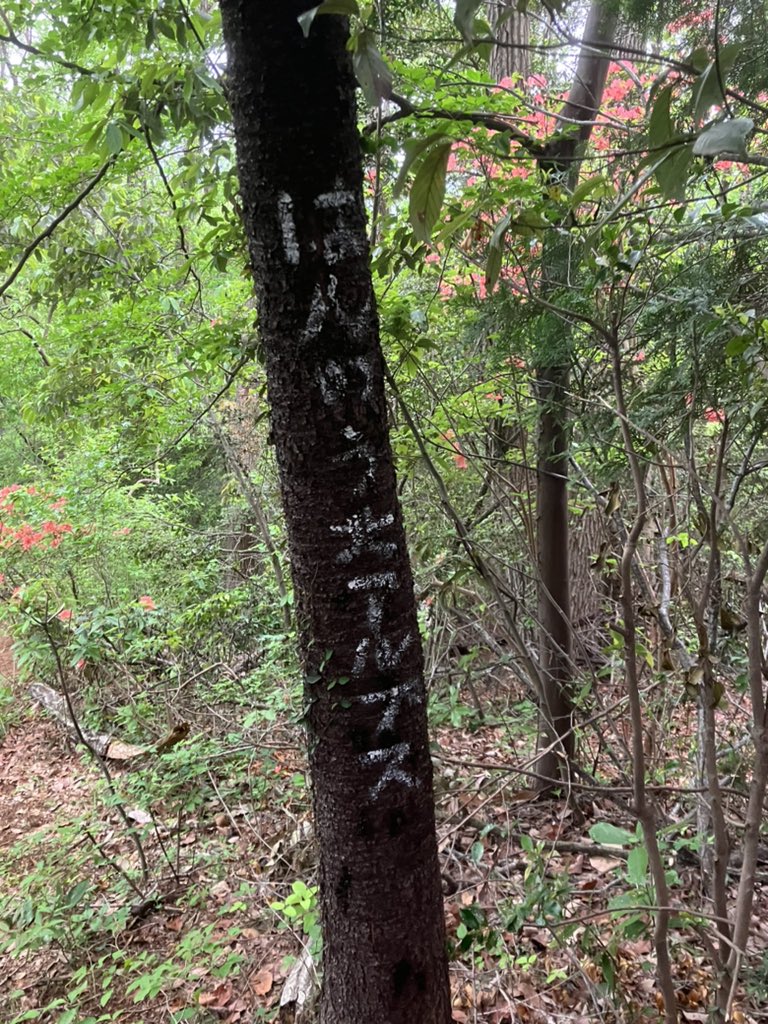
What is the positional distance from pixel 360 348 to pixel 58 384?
114 inches

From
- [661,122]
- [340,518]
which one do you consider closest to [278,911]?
[340,518]

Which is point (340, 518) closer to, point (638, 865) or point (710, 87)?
point (710, 87)

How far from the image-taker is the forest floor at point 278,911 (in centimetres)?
196

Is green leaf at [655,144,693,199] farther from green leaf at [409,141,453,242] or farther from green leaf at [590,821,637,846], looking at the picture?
green leaf at [590,821,637,846]

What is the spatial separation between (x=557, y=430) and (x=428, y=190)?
7.10ft

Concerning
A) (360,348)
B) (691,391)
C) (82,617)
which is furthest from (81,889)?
(691,391)

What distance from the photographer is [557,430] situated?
10.1 ft

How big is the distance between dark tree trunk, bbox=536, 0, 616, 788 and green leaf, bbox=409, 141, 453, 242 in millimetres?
1247

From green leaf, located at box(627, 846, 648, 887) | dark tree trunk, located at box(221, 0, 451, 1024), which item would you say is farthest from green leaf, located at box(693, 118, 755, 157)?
green leaf, located at box(627, 846, 648, 887)

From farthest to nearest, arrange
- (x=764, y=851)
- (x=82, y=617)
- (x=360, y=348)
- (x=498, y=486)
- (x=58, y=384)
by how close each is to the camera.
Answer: (x=82, y=617)
(x=58, y=384)
(x=498, y=486)
(x=764, y=851)
(x=360, y=348)

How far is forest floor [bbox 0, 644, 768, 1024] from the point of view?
6.45 ft

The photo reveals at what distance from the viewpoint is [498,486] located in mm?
3195

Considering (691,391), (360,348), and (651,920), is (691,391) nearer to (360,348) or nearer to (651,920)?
(360,348)

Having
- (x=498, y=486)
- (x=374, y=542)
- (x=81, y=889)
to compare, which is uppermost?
(x=498, y=486)
